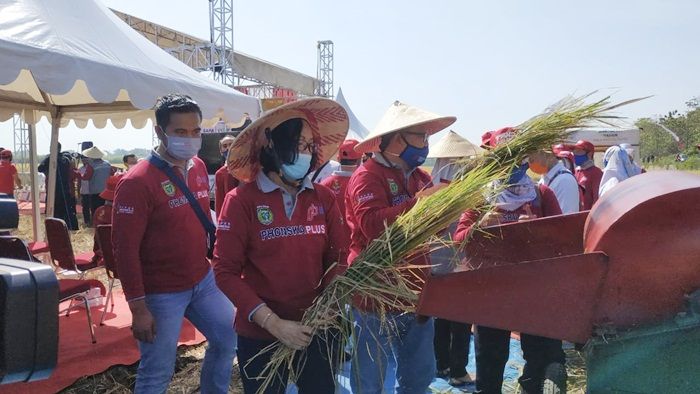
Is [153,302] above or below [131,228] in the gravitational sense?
below

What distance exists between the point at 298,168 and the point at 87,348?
9.99ft

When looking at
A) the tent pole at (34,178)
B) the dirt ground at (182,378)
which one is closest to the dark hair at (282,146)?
the dirt ground at (182,378)

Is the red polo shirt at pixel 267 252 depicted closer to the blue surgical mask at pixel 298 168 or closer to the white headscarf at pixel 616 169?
the blue surgical mask at pixel 298 168

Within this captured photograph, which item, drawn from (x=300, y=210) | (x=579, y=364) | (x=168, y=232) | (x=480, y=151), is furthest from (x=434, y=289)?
(x=579, y=364)

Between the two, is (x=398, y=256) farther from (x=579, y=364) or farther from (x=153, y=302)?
(x=579, y=364)

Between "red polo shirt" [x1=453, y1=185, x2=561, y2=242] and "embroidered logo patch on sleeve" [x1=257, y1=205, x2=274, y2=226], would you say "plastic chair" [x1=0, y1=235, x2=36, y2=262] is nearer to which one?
"embroidered logo patch on sleeve" [x1=257, y1=205, x2=274, y2=226]

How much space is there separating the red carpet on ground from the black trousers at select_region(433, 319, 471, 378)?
2.00 meters

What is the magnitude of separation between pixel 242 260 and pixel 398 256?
0.61 m

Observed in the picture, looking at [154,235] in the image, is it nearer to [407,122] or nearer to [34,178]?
[407,122]

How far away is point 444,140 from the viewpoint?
4957 mm

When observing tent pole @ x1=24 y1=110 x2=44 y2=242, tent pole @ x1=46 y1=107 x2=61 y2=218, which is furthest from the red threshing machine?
tent pole @ x1=24 y1=110 x2=44 y2=242

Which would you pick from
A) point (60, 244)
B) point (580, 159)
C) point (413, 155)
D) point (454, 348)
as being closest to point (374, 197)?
point (413, 155)

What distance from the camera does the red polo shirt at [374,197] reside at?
2.41 metres

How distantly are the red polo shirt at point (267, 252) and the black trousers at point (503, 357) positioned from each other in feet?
4.23
